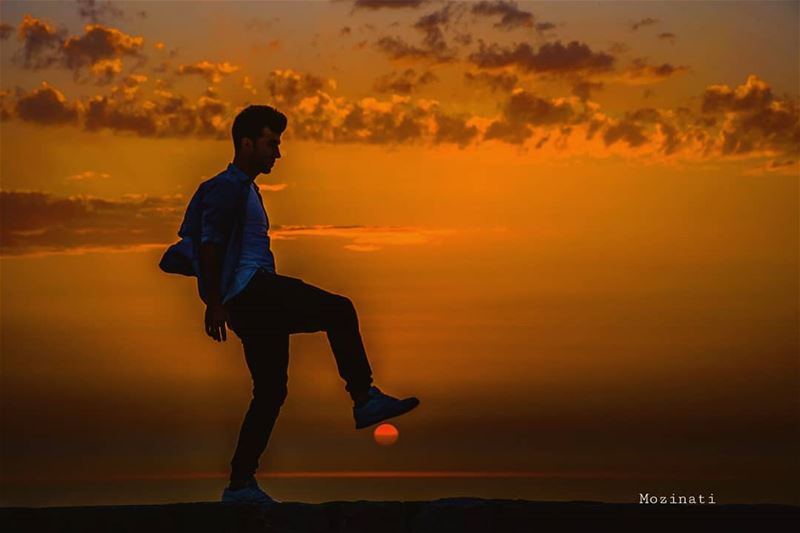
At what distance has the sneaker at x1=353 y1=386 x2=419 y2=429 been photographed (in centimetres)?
1120

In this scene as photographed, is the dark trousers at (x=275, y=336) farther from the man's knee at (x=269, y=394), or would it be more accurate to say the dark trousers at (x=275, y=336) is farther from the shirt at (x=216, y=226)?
the shirt at (x=216, y=226)

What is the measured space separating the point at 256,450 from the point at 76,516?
128 centimetres

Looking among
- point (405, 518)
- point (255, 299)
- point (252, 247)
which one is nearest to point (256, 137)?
point (252, 247)

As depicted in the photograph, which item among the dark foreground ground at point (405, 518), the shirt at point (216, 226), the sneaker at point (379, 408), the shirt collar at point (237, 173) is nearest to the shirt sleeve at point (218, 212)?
the shirt at point (216, 226)

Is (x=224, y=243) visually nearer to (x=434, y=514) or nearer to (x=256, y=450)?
(x=256, y=450)

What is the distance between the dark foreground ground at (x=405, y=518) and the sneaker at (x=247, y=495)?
315 mm

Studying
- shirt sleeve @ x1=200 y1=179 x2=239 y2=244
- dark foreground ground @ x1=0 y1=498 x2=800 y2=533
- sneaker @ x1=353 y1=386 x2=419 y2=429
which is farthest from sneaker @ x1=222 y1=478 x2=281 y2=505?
shirt sleeve @ x1=200 y1=179 x2=239 y2=244

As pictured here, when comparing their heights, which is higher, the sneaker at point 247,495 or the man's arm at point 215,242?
the man's arm at point 215,242

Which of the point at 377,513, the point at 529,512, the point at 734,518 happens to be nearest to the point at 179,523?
the point at 377,513

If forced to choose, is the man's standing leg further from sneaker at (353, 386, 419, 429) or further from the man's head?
the man's head

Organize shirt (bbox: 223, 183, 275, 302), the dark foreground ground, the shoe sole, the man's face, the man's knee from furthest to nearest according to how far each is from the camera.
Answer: the man's face → the man's knee → shirt (bbox: 223, 183, 275, 302) → the shoe sole → the dark foreground ground

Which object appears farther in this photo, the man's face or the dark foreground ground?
the man's face

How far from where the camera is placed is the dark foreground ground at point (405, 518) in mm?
10828

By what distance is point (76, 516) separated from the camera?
35.9 feet
